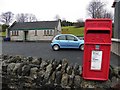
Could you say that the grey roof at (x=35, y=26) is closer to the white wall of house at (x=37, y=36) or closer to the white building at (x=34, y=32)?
the white building at (x=34, y=32)

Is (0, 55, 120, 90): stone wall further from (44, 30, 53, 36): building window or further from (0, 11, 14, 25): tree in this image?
(0, 11, 14, 25): tree

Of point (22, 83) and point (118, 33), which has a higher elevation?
point (118, 33)

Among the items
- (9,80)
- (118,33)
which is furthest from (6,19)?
(9,80)

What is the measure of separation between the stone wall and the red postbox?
0.84ft

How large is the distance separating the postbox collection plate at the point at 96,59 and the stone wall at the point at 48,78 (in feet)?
1.51

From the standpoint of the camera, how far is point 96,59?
5750 millimetres

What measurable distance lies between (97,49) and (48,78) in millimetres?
1692

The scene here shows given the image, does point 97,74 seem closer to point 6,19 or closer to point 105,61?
point 105,61

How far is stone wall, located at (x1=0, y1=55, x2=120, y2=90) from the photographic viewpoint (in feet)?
18.9

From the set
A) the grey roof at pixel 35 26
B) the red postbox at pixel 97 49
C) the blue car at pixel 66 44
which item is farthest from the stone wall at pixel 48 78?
the grey roof at pixel 35 26

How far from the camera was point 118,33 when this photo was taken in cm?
1295

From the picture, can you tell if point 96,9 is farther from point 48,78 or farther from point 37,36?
point 48,78

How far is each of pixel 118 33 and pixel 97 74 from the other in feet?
25.6

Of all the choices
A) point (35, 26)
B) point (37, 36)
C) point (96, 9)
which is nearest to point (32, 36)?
point (37, 36)
